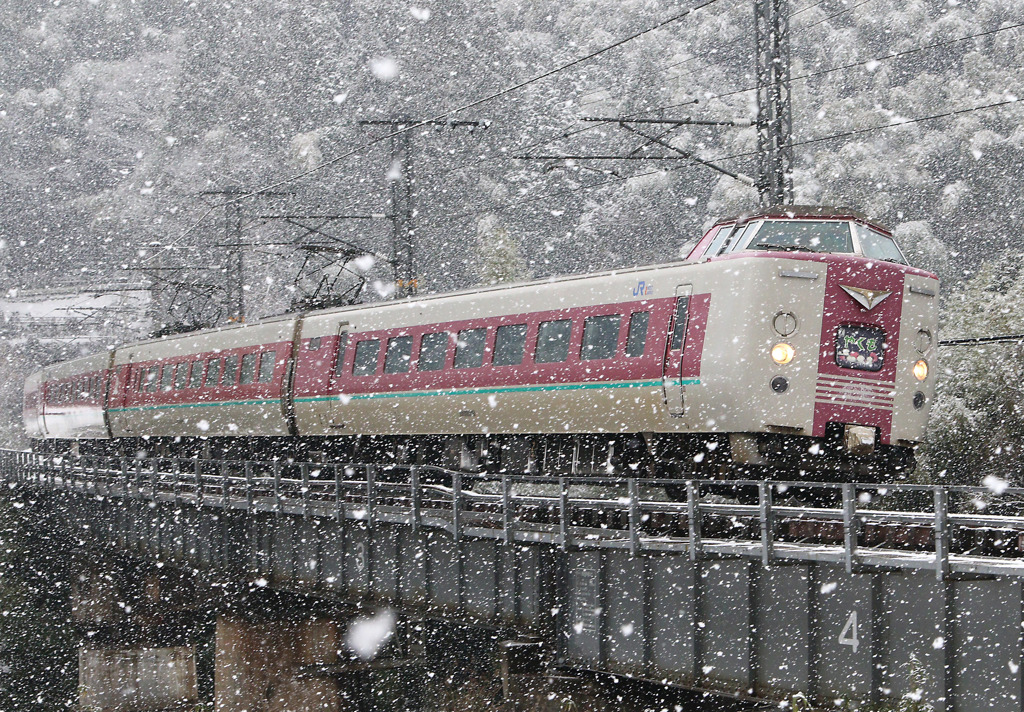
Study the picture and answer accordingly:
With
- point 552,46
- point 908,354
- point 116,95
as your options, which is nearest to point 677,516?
point 908,354

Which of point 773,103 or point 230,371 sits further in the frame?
point 230,371

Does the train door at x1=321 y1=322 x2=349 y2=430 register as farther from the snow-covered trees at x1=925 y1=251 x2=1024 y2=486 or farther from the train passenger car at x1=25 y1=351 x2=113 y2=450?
the train passenger car at x1=25 y1=351 x2=113 y2=450

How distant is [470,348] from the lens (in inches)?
739

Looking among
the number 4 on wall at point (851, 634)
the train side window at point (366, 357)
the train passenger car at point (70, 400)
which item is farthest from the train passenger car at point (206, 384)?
the number 4 on wall at point (851, 634)

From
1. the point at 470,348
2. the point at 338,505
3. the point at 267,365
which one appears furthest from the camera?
the point at 267,365

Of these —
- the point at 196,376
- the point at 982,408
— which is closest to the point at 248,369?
the point at 196,376

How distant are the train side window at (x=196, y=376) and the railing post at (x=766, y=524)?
17476 mm

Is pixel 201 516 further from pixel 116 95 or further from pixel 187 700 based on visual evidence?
pixel 116 95

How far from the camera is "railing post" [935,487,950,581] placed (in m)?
10.2

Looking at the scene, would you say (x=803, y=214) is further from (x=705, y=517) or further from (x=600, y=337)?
A: (x=705, y=517)

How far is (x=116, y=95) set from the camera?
79438 millimetres

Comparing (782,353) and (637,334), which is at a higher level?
(637,334)

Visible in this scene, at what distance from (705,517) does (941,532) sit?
4.57 metres

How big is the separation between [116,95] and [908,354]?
71.4 m
